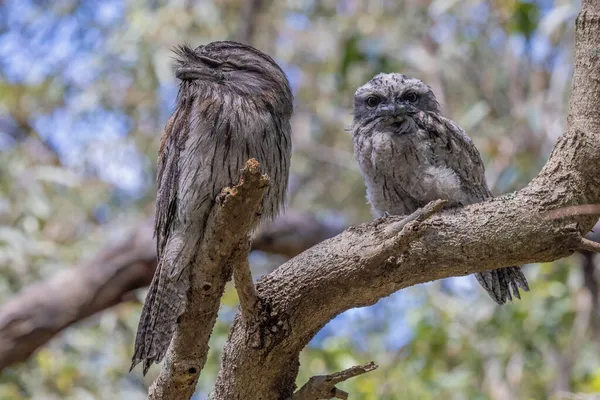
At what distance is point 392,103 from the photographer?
3125mm

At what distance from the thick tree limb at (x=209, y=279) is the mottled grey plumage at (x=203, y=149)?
10 cm

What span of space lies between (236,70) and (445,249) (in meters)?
0.97

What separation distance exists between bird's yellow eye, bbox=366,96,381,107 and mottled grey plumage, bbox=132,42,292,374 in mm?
603

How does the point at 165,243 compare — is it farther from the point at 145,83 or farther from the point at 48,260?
the point at 145,83

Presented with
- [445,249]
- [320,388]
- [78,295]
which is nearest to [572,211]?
[445,249]

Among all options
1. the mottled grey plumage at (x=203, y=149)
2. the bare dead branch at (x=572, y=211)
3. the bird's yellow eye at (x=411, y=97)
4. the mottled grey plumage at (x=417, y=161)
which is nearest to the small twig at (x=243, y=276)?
the mottled grey plumage at (x=203, y=149)

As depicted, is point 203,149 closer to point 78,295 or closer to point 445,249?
point 445,249

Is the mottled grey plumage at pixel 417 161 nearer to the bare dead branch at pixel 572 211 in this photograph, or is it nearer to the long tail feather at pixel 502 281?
the long tail feather at pixel 502 281

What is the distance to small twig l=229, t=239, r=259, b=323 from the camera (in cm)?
221

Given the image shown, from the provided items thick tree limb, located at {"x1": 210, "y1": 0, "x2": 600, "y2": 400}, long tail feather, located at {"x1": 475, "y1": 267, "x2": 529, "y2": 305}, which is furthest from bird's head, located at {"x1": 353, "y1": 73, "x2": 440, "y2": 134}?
thick tree limb, located at {"x1": 210, "y1": 0, "x2": 600, "y2": 400}

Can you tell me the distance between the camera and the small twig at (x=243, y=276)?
7.23ft

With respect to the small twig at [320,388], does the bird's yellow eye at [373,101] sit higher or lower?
higher

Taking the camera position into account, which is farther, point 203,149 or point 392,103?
point 392,103

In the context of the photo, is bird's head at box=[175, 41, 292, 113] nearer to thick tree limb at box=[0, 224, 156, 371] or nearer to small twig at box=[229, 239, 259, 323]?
small twig at box=[229, 239, 259, 323]
